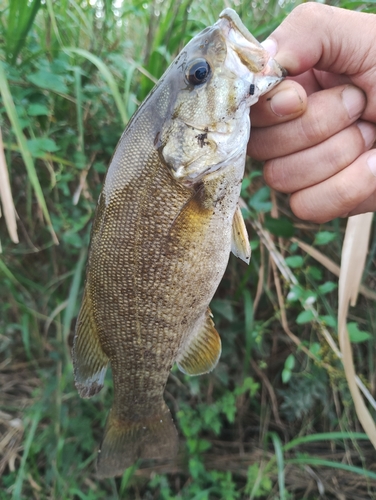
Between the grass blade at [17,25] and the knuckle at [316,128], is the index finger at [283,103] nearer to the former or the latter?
the knuckle at [316,128]

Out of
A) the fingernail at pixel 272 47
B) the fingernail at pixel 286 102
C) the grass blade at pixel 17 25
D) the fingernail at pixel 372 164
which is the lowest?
the fingernail at pixel 372 164

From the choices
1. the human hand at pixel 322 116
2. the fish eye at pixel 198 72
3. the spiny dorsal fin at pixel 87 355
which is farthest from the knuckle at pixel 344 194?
the spiny dorsal fin at pixel 87 355

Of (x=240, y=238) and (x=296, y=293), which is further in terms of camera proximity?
(x=296, y=293)

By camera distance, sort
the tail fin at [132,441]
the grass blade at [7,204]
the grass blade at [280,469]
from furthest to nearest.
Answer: the grass blade at [280,469] < the tail fin at [132,441] < the grass blade at [7,204]

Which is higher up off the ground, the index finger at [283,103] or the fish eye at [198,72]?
the fish eye at [198,72]

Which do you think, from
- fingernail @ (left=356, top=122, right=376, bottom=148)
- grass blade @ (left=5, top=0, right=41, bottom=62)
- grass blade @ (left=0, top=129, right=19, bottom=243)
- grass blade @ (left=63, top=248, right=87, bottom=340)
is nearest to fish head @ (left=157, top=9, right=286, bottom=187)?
fingernail @ (left=356, top=122, right=376, bottom=148)

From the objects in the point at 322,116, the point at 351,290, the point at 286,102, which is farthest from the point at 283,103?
the point at 351,290

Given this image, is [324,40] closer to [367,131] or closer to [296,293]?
[367,131]
